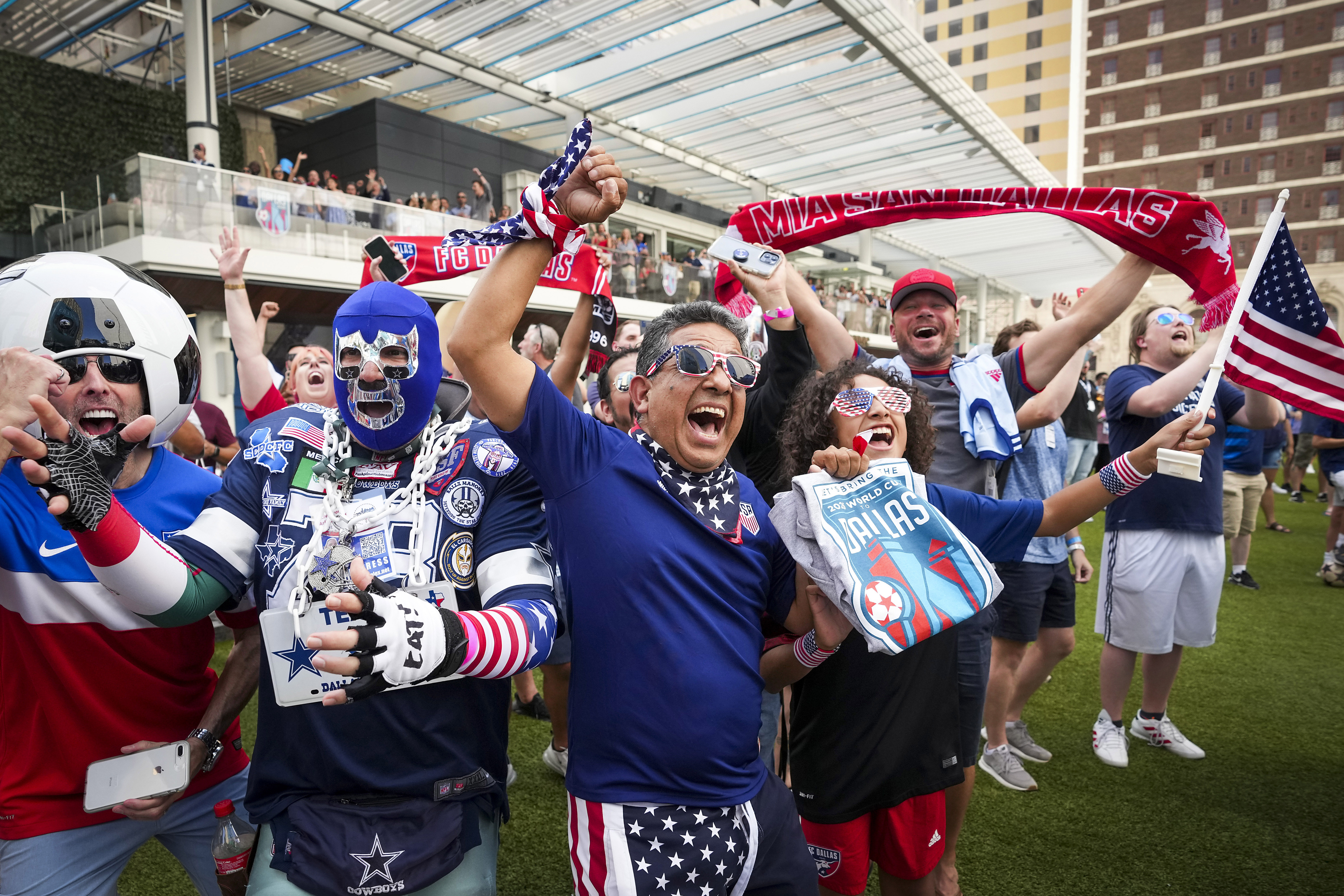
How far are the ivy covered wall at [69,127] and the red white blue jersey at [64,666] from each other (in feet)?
51.4

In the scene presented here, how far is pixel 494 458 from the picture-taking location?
1.93m

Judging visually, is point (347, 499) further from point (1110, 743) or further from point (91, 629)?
point (1110, 743)

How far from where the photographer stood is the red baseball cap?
3.34 m

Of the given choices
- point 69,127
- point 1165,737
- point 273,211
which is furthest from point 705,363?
point 69,127

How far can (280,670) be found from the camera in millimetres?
1637

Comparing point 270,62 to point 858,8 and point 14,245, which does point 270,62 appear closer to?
point 14,245

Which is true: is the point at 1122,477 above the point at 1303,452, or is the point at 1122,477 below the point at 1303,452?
above

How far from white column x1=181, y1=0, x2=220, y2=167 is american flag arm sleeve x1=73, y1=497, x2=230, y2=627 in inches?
591

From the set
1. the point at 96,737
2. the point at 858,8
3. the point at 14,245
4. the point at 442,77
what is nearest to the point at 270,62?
the point at 442,77

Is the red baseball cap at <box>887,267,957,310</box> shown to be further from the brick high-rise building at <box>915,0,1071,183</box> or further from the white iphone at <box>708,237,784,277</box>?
the brick high-rise building at <box>915,0,1071,183</box>

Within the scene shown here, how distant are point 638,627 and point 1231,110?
64748 mm

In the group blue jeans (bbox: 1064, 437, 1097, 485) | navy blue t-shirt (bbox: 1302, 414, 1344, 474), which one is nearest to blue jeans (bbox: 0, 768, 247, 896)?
blue jeans (bbox: 1064, 437, 1097, 485)

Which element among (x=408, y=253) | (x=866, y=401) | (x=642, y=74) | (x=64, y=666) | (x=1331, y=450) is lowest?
(x=64, y=666)

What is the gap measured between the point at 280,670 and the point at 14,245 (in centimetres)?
1836
